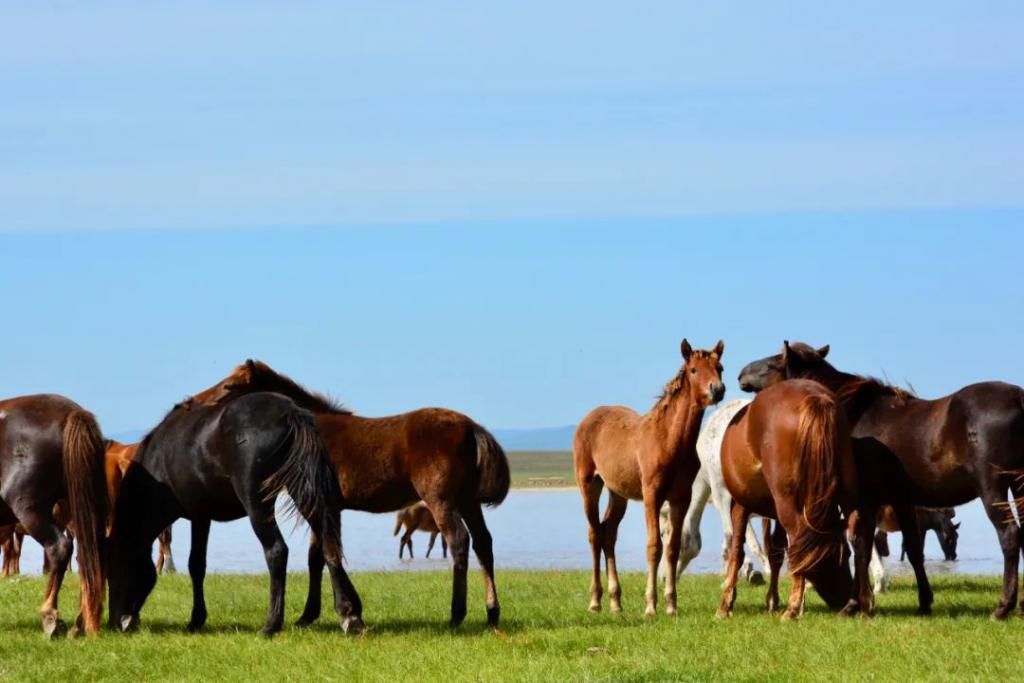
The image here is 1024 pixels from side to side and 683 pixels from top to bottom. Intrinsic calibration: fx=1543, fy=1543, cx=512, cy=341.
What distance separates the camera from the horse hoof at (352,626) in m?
12.0

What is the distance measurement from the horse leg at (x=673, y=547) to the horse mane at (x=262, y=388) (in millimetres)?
3062

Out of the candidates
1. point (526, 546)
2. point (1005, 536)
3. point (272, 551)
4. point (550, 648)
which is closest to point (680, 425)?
point (1005, 536)

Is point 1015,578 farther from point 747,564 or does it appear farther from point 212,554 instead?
point 212,554

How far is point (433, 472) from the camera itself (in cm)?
1241

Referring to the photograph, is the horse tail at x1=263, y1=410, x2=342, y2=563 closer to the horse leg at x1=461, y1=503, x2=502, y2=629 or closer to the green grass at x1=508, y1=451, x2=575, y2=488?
the horse leg at x1=461, y1=503, x2=502, y2=629

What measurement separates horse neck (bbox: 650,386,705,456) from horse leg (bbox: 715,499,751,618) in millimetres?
744

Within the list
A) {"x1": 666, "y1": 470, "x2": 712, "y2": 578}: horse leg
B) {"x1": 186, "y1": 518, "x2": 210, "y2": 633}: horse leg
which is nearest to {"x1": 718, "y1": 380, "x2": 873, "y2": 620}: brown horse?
{"x1": 666, "y1": 470, "x2": 712, "y2": 578}: horse leg

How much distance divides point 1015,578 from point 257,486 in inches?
243

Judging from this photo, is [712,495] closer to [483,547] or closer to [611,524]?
[611,524]


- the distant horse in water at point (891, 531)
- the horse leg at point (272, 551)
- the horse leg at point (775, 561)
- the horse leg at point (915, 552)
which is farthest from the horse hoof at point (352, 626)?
the distant horse in water at point (891, 531)

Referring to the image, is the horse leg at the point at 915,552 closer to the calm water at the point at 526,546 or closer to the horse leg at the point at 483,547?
the horse leg at the point at 483,547

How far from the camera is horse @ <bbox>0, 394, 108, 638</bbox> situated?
12.6m

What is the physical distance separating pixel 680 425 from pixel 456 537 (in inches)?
96.7

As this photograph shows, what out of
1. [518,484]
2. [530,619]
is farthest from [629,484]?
[518,484]
